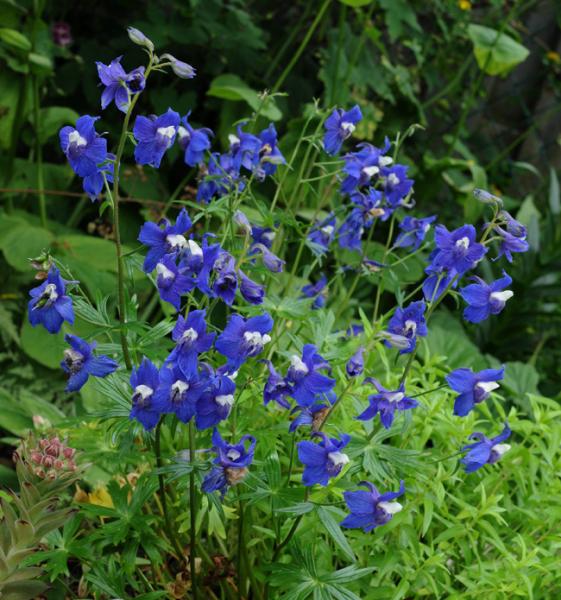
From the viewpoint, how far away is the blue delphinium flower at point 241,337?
3.35 feet

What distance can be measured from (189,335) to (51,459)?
1.21 feet

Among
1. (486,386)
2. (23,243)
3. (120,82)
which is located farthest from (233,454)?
(23,243)

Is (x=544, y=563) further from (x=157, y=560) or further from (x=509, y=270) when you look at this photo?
(x=509, y=270)

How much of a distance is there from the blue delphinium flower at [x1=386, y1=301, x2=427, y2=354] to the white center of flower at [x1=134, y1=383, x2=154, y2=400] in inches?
14.2

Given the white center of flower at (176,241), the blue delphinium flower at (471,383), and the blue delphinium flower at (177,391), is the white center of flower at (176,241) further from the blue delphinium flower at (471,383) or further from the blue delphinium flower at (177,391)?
the blue delphinium flower at (471,383)

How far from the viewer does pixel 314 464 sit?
107cm

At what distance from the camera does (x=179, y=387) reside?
3.22ft

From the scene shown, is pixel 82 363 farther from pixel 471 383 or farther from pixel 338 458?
pixel 471 383

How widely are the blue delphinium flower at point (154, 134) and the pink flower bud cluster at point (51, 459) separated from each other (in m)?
0.44

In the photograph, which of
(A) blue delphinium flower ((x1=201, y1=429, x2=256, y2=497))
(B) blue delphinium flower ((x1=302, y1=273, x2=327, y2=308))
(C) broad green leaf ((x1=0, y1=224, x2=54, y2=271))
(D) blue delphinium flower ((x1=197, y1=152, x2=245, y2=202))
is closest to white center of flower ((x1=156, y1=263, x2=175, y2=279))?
(A) blue delphinium flower ((x1=201, y1=429, x2=256, y2=497))

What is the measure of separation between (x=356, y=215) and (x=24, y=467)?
77cm

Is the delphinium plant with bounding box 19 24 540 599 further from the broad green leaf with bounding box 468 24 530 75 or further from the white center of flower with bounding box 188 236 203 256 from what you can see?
the broad green leaf with bounding box 468 24 530 75

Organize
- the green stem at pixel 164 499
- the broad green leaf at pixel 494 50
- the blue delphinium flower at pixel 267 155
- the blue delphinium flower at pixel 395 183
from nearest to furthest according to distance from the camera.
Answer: the green stem at pixel 164 499
the blue delphinium flower at pixel 267 155
the blue delphinium flower at pixel 395 183
the broad green leaf at pixel 494 50

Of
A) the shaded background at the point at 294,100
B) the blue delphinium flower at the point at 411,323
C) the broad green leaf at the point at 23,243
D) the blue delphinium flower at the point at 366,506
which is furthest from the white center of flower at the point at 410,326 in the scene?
the broad green leaf at the point at 23,243
